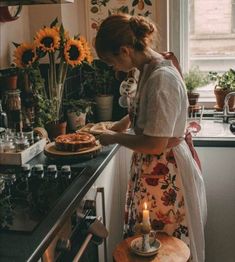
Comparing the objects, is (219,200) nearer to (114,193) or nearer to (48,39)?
(114,193)

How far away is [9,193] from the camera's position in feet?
5.22

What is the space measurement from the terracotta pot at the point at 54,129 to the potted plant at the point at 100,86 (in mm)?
468

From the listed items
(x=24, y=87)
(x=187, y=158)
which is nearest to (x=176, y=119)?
(x=187, y=158)

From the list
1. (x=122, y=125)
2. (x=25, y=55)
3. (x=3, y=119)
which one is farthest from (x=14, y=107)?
(x=122, y=125)

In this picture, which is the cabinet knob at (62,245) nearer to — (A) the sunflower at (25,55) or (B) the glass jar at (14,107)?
(B) the glass jar at (14,107)

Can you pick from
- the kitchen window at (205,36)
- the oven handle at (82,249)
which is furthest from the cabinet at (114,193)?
the kitchen window at (205,36)

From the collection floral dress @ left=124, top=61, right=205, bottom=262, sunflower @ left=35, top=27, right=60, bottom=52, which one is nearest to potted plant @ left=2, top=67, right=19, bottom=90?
sunflower @ left=35, top=27, right=60, bottom=52

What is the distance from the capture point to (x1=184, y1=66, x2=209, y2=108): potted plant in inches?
109

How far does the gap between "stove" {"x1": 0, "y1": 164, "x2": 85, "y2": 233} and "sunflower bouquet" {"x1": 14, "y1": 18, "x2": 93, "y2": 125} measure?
0.55m

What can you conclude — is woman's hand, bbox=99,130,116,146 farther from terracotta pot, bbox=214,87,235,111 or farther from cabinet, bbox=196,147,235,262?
terracotta pot, bbox=214,87,235,111

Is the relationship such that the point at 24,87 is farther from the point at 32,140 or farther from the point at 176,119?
the point at 176,119

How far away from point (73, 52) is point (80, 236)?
1012mm

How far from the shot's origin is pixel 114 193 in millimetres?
2295

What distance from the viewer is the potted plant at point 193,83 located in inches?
109
